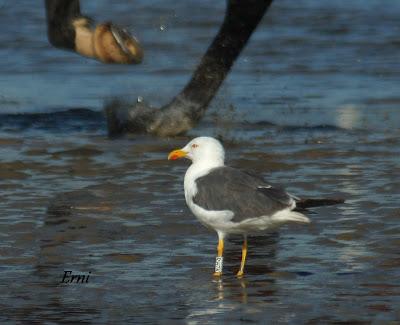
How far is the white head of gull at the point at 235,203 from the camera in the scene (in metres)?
6.38

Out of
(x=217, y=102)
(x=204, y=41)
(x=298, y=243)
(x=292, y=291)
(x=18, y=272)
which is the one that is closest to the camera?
(x=292, y=291)

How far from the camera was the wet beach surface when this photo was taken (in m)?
5.99

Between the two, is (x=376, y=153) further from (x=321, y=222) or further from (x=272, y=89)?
(x=272, y=89)

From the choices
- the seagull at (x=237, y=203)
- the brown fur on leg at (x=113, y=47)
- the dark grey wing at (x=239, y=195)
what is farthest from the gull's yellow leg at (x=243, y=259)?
the brown fur on leg at (x=113, y=47)

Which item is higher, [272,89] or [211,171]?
[211,171]

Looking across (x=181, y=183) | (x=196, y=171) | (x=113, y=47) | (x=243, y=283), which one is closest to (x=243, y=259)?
(x=243, y=283)

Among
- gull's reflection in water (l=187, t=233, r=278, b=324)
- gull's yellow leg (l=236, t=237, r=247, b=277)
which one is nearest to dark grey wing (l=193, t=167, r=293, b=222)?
gull's yellow leg (l=236, t=237, r=247, b=277)

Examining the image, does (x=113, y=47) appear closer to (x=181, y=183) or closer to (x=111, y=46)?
(x=111, y=46)

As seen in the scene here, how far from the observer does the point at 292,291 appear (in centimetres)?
607

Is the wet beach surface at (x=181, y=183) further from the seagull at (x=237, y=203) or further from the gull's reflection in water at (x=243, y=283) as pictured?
the seagull at (x=237, y=203)

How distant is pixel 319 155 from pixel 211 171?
92.8 inches

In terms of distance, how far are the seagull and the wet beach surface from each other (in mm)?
190

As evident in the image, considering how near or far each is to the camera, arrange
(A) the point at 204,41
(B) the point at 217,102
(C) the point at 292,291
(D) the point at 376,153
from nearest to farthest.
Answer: (C) the point at 292,291 < (D) the point at 376,153 < (B) the point at 217,102 < (A) the point at 204,41

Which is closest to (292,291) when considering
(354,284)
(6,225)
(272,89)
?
(354,284)
